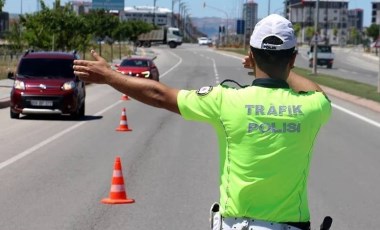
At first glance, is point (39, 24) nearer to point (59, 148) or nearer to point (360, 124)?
point (360, 124)

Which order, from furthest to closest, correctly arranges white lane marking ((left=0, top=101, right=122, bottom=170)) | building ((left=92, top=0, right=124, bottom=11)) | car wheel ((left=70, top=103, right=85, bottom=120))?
building ((left=92, top=0, right=124, bottom=11)) < car wheel ((left=70, top=103, right=85, bottom=120)) < white lane marking ((left=0, top=101, right=122, bottom=170))

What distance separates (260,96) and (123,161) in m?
10.8

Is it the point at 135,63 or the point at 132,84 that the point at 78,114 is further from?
the point at 132,84

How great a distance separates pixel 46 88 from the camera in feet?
75.2

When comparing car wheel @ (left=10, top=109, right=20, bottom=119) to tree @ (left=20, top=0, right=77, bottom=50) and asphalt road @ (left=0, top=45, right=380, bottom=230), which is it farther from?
tree @ (left=20, top=0, right=77, bottom=50)

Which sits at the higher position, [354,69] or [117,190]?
[117,190]

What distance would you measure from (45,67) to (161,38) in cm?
12012

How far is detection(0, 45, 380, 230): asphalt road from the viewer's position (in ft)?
31.1

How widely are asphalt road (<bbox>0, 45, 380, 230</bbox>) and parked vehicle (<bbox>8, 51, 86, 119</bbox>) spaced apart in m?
0.38

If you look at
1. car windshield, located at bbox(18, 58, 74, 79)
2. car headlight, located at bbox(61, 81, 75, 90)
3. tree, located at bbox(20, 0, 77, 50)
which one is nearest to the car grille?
car headlight, located at bbox(61, 81, 75, 90)

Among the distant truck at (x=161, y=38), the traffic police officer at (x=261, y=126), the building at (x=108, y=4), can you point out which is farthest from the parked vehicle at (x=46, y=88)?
the distant truck at (x=161, y=38)

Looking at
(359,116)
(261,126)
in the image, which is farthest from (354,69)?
(261,126)

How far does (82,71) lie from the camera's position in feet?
12.7

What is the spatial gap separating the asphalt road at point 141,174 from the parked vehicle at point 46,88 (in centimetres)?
38
